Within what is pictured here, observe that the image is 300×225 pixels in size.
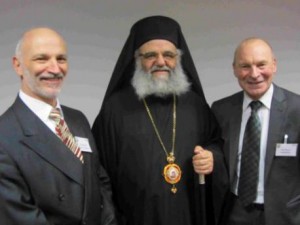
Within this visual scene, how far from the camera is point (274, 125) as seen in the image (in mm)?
2502

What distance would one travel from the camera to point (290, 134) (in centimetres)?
249

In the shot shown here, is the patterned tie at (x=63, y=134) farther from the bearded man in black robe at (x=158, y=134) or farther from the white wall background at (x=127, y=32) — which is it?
the white wall background at (x=127, y=32)

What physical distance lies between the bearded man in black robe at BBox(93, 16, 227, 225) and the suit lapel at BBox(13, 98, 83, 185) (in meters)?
0.64

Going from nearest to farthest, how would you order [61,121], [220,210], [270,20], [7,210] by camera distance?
[7,210]
[61,121]
[220,210]
[270,20]

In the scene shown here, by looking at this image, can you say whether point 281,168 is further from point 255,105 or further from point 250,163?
point 255,105

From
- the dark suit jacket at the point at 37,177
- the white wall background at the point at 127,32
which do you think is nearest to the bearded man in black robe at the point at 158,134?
the dark suit jacket at the point at 37,177

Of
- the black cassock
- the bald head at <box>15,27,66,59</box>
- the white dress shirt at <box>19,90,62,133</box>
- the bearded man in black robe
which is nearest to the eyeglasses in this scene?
the bearded man in black robe

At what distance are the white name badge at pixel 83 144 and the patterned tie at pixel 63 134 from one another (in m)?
0.04

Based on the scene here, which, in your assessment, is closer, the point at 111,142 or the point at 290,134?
the point at 290,134

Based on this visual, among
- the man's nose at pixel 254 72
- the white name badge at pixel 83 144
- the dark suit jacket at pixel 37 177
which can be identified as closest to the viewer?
the dark suit jacket at pixel 37 177

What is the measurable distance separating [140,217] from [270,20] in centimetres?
214

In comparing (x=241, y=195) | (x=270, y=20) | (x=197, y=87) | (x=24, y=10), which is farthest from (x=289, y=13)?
(x=24, y=10)

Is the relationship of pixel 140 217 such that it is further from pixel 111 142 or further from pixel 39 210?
pixel 39 210

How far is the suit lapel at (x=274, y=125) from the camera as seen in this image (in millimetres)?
2469
